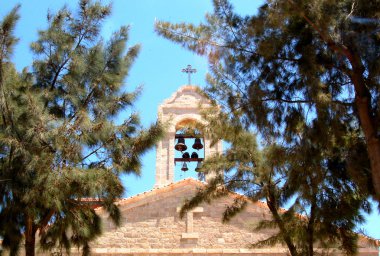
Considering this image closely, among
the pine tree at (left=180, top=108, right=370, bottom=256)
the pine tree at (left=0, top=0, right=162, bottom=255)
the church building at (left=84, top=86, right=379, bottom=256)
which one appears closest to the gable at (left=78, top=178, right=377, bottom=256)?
the church building at (left=84, top=86, right=379, bottom=256)

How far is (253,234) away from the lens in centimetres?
1296

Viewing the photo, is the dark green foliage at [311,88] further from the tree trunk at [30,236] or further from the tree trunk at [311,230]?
the tree trunk at [30,236]

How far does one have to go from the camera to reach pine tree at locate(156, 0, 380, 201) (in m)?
5.75

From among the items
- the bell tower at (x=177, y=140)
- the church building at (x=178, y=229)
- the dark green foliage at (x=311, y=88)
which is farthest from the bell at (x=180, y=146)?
the dark green foliage at (x=311, y=88)

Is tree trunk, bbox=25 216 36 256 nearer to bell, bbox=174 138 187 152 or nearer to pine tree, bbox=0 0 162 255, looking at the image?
pine tree, bbox=0 0 162 255

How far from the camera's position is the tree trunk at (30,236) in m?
7.55

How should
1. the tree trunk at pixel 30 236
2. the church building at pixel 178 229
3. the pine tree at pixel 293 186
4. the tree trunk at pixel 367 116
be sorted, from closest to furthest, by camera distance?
the tree trunk at pixel 367 116, the pine tree at pixel 293 186, the tree trunk at pixel 30 236, the church building at pixel 178 229

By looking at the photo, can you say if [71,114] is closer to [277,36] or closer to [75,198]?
[75,198]

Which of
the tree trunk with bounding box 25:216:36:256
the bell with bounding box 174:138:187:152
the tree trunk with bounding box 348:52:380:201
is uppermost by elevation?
the bell with bounding box 174:138:187:152

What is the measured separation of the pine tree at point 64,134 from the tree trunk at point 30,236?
13 millimetres

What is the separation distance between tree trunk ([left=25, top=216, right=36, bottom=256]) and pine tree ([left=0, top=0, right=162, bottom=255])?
1 centimetres

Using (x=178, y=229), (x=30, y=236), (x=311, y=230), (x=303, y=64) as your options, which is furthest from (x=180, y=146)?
(x=303, y=64)

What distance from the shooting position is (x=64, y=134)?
7430mm

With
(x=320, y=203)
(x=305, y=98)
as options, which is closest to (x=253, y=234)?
(x=320, y=203)
